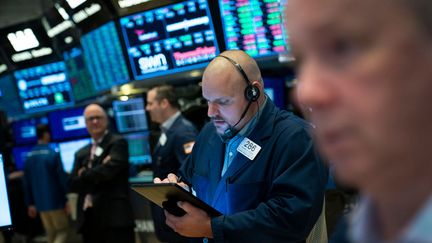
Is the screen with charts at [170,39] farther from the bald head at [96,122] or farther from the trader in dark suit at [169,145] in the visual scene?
the bald head at [96,122]

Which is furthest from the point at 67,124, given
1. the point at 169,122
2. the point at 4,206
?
the point at 4,206

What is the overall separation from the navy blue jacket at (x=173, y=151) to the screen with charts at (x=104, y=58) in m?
1.06

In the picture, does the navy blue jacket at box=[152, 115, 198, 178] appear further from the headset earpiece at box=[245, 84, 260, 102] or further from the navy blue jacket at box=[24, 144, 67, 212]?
the navy blue jacket at box=[24, 144, 67, 212]

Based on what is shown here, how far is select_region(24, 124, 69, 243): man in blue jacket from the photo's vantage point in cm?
670

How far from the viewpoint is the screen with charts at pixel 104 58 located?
527cm

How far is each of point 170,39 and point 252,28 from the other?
2.07 ft

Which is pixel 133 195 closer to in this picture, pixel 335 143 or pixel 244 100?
pixel 244 100

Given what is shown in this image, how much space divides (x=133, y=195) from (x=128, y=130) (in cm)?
71

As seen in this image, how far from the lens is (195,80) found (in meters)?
6.02

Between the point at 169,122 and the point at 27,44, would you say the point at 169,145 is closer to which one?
the point at 169,122

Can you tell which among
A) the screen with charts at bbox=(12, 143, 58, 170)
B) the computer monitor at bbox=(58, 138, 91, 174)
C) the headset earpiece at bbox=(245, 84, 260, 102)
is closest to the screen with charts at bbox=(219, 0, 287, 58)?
the headset earpiece at bbox=(245, 84, 260, 102)

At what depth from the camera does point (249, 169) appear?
2223 millimetres

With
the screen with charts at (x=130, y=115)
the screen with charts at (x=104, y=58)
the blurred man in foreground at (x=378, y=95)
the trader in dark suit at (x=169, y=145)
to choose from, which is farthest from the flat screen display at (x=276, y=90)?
the blurred man in foreground at (x=378, y=95)

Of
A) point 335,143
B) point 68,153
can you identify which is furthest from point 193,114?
point 335,143
